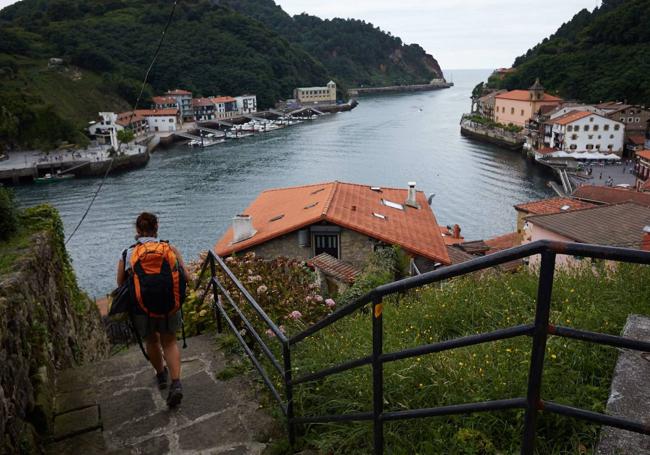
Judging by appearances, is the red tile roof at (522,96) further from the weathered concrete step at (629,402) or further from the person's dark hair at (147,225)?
the weathered concrete step at (629,402)

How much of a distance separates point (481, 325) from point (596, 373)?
4.31 ft

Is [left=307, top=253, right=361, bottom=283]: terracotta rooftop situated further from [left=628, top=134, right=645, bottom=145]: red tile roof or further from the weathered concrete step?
[left=628, top=134, right=645, bottom=145]: red tile roof

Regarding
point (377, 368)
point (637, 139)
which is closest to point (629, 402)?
point (377, 368)

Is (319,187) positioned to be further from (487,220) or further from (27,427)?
(487,220)

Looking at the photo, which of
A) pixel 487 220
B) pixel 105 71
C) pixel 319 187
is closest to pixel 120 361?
pixel 319 187

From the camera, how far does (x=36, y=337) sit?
3939 millimetres

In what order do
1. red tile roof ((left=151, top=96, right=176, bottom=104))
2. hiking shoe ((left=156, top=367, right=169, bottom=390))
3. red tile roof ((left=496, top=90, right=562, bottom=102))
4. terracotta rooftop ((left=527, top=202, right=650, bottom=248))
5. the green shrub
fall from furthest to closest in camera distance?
red tile roof ((left=151, top=96, right=176, bottom=104)), red tile roof ((left=496, top=90, right=562, bottom=102)), terracotta rooftop ((left=527, top=202, right=650, bottom=248)), the green shrub, hiking shoe ((left=156, top=367, right=169, bottom=390))

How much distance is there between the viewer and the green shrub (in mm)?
5184

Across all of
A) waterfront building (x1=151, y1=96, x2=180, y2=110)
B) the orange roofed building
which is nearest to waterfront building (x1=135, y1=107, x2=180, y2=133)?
waterfront building (x1=151, y1=96, x2=180, y2=110)

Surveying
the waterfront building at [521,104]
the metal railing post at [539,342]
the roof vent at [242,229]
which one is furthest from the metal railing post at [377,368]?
the waterfront building at [521,104]

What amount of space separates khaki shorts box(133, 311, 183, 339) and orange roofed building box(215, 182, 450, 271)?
33.1ft

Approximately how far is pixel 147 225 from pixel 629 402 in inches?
116

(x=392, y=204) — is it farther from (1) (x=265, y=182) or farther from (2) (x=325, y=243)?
(1) (x=265, y=182)

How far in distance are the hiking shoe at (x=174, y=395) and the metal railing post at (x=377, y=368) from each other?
5.72 feet
